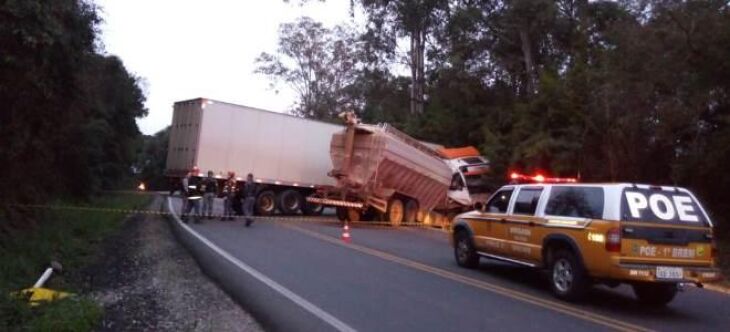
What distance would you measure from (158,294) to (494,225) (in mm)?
5715

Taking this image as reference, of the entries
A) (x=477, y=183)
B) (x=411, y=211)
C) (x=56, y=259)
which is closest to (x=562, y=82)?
(x=477, y=183)

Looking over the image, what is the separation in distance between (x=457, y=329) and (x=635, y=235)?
10.1 ft

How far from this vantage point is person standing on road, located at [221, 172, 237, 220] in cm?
2369

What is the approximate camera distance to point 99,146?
3950cm

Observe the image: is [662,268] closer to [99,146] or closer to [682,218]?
[682,218]

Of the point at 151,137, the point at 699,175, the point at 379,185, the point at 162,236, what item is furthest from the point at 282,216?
the point at 151,137

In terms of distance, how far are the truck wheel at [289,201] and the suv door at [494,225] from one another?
15.1 m

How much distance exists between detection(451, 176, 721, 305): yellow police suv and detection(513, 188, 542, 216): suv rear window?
16cm

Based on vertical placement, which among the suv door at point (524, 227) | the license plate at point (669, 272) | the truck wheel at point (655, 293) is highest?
the suv door at point (524, 227)

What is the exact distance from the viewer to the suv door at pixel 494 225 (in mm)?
12570

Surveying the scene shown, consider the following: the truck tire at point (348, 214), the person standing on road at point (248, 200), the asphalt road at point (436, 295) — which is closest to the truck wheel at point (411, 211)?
the truck tire at point (348, 214)

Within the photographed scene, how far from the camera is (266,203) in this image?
89.9ft

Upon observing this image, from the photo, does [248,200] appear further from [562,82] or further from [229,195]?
[562,82]

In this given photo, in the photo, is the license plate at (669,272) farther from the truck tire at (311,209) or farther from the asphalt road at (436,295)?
the truck tire at (311,209)
